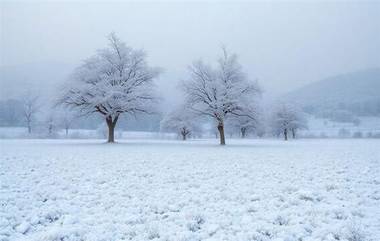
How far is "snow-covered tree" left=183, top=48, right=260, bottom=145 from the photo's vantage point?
33.0 meters

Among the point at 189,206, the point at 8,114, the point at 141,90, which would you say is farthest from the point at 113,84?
the point at 8,114

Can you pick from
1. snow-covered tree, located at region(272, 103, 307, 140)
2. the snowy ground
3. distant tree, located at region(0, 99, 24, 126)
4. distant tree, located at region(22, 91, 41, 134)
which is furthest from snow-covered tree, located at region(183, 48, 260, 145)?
distant tree, located at region(0, 99, 24, 126)

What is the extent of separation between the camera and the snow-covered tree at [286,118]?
6975 centimetres

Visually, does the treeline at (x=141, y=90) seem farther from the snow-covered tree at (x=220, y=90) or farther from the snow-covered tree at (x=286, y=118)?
the snow-covered tree at (x=286, y=118)

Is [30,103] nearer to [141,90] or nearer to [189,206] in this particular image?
[141,90]

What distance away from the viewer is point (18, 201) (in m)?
7.39

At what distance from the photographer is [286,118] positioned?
6981 cm

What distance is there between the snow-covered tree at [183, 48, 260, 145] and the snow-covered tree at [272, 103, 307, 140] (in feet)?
122

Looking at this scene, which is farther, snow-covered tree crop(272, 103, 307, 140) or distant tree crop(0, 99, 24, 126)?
distant tree crop(0, 99, 24, 126)

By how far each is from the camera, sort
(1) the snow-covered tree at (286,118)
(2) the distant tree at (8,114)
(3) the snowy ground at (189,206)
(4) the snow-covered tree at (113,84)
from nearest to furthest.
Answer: (3) the snowy ground at (189,206)
(4) the snow-covered tree at (113,84)
(1) the snow-covered tree at (286,118)
(2) the distant tree at (8,114)

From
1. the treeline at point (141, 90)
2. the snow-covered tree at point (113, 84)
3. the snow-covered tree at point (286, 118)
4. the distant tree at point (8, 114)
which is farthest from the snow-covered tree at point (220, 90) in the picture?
the distant tree at point (8, 114)

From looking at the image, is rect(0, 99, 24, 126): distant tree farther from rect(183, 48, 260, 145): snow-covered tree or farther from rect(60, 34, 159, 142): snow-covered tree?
rect(183, 48, 260, 145): snow-covered tree

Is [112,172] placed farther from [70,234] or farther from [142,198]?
[70,234]

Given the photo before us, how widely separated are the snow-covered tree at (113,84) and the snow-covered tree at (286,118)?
4224 centimetres
